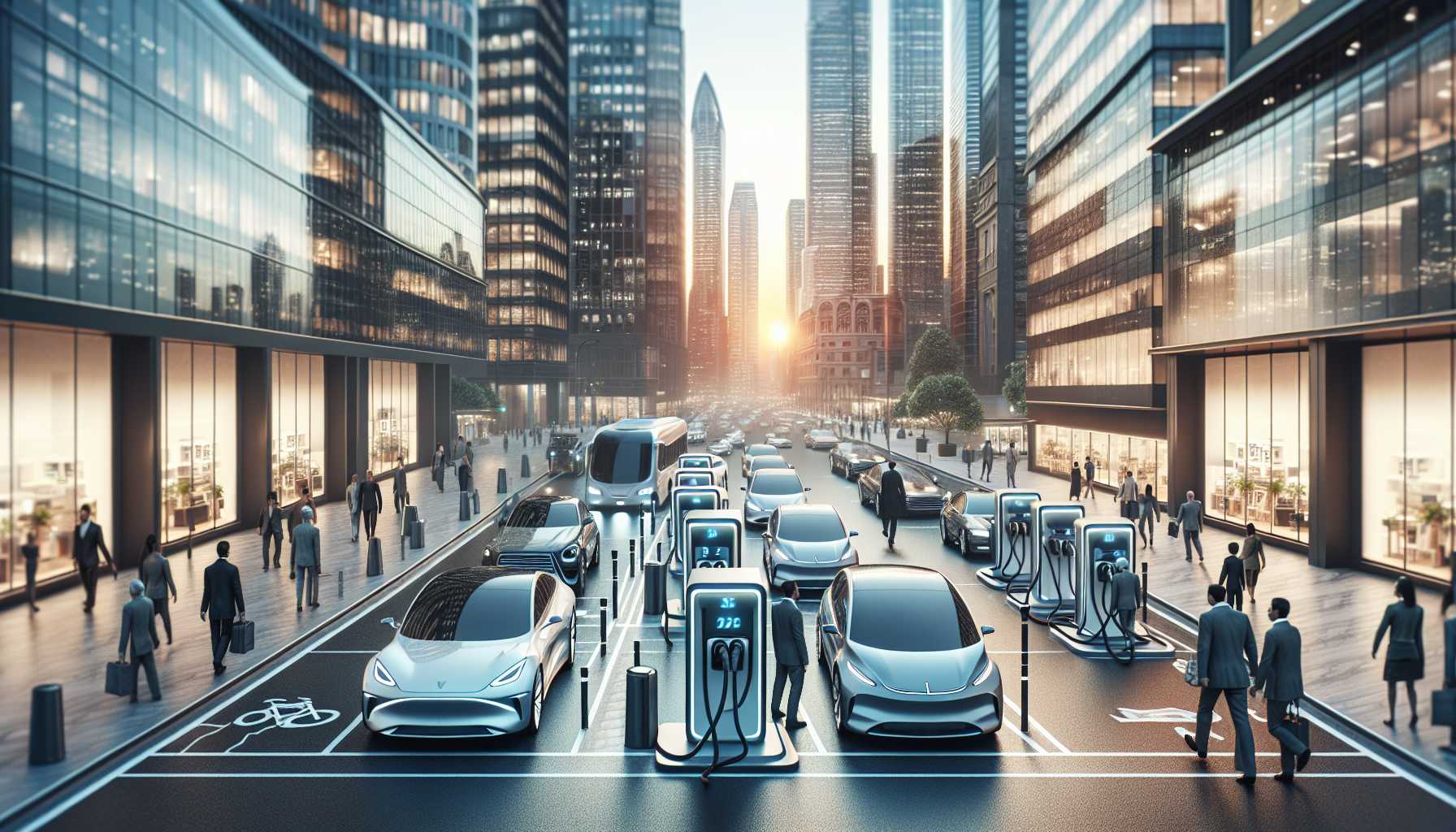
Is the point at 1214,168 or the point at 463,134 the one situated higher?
the point at 463,134

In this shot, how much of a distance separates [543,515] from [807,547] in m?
5.59

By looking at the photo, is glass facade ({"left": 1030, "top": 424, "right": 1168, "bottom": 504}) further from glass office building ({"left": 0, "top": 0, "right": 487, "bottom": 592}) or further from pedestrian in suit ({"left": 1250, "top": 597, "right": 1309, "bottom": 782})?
glass office building ({"left": 0, "top": 0, "right": 487, "bottom": 592})

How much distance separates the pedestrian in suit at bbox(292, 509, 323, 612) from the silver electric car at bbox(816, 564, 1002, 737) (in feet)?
31.3

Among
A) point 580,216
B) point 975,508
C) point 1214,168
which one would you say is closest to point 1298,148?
point 1214,168

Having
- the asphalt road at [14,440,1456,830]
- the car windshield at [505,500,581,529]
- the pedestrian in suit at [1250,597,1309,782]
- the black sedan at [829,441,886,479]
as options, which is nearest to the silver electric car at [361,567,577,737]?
the asphalt road at [14,440,1456,830]

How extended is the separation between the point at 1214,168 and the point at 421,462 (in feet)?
124

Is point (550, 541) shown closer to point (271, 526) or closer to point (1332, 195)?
point (271, 526)

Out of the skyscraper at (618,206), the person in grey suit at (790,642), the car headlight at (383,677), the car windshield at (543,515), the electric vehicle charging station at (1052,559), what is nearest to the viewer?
the car headlight at (383,677)

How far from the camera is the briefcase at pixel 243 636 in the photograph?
11523mm

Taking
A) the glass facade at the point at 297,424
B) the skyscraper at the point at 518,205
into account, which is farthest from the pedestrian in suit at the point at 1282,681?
the skyscraper at the point at 518,205

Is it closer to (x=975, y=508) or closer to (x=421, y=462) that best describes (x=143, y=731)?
(x=975, y=508)

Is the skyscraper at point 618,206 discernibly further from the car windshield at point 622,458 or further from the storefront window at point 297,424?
the car windshield at point 622,458

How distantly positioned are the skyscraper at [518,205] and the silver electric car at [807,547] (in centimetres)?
8526

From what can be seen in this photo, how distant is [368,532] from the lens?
2172 centimetres
